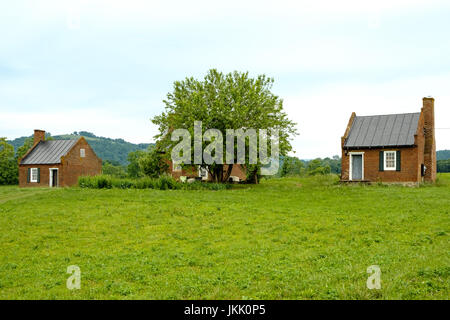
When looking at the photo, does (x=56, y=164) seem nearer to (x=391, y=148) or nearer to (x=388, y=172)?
(x=388, y=172)

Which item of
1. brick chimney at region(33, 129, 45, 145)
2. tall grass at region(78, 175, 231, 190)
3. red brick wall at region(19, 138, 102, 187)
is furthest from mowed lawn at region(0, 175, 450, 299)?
brick chimney at region(33, 129, 45, 145)

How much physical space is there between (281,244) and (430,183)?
23.0 m

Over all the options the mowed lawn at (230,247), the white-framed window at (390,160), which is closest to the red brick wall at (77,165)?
the mowed lawn at (230,247)

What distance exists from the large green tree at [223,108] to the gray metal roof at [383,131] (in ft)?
18.2

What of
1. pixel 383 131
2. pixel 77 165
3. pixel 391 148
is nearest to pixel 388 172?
pixel 391 148

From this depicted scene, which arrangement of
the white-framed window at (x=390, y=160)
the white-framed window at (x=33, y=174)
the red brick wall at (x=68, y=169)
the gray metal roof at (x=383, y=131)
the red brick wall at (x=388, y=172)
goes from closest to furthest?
the red brick wall at (x=388, y=172)
the white-framed window at (x=390, y=160)
the gray metal roof at (x=383, y=131)
the red brick wall at (x=68, y=169)
the white-framed window at (x=33, y=174)

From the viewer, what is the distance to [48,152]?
1781 inches

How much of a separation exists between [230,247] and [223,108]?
62.3ft

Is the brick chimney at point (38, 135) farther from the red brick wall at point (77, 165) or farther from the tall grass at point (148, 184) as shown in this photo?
the tall grass at point (148, 184)

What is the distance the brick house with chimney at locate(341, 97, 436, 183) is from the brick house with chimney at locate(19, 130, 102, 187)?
3078 cm

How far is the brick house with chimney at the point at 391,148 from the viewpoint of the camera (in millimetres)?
29469

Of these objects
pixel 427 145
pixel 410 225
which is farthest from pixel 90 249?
pixel 427 145
